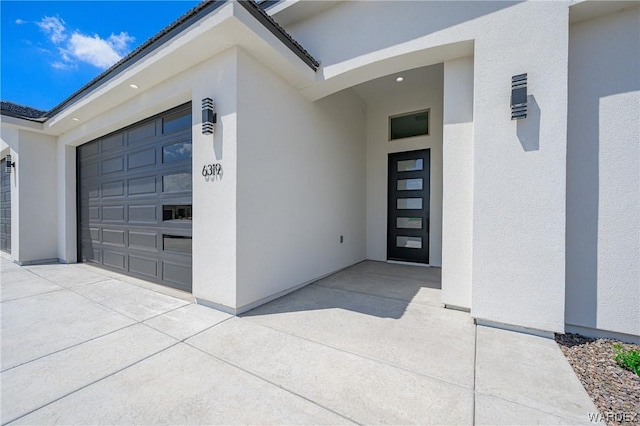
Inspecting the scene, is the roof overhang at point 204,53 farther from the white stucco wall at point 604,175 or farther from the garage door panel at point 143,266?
the white stucco wall at point 604,175

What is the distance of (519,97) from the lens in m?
2.61

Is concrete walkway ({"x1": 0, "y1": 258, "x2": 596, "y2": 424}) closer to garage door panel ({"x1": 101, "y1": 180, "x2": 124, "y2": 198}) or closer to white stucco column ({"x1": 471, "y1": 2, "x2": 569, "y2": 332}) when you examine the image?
white stucco column ({"x1": 471, "y1": 2, "x2": 569, "y2": 332})

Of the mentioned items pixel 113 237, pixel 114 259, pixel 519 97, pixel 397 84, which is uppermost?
pixel 397 84

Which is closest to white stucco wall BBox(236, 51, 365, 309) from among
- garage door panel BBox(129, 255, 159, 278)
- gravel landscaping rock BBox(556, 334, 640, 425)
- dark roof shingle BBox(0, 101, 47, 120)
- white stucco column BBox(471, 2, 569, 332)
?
garage door panel BBox(129, 255, 159, 278)

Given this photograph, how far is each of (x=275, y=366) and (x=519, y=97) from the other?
3545 mm

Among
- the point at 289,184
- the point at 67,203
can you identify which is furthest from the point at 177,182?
the point at 67,203

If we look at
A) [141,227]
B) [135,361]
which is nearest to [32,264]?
[141,227]

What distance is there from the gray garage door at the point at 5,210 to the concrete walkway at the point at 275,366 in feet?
18.7

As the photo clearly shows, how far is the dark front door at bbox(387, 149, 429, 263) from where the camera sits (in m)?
5.92

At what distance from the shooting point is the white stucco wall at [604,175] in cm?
248

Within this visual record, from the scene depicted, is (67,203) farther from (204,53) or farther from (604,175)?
(604,175)

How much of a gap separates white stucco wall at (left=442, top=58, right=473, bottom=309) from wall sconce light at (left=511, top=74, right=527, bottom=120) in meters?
0.49

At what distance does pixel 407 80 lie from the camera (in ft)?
18.0

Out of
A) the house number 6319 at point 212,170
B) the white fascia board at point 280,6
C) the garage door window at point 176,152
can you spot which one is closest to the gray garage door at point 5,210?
the garage door window at point 176,152
